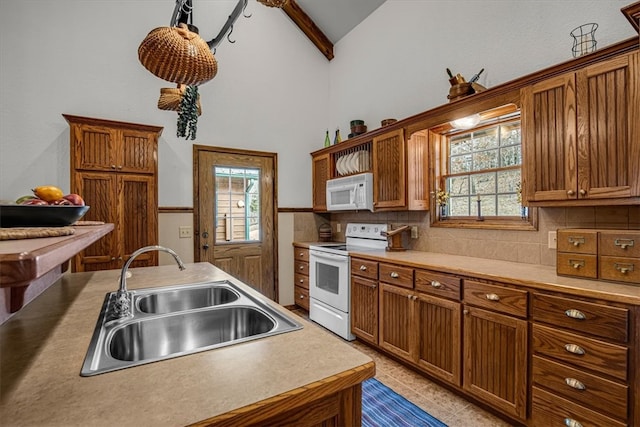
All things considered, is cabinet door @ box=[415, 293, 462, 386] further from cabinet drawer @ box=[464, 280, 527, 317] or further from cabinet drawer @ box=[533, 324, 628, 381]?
cabinet drawer @ box=[533, 324, 628, 381]

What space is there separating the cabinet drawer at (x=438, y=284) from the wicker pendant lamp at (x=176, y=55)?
1.94 metres

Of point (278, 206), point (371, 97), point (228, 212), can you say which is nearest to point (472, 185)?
point (371, 97)

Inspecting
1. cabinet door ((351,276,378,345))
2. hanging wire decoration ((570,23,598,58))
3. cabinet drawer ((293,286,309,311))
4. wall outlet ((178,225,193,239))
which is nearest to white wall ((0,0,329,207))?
wall outlet ((178,225,193,239))

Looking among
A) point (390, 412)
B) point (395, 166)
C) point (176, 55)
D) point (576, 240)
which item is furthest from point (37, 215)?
point (395, 166)

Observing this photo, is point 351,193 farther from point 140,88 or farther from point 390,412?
point 140,88

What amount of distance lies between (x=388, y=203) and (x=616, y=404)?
2085mm

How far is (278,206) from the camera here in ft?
14.0

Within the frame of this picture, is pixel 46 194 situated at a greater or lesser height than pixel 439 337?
greater

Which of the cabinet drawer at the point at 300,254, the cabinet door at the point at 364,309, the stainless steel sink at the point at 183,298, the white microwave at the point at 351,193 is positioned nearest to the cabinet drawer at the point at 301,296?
the cabinet drawer at the point at 300,254

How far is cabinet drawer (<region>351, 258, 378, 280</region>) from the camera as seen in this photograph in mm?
2869

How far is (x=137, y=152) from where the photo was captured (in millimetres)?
2986

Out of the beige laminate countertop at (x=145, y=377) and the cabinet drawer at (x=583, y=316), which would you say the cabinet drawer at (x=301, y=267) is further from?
the beige laminate countertop at (x=145, y=377)

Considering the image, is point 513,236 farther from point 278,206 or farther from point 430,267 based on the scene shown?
point 278,206

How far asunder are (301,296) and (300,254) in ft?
1.80
